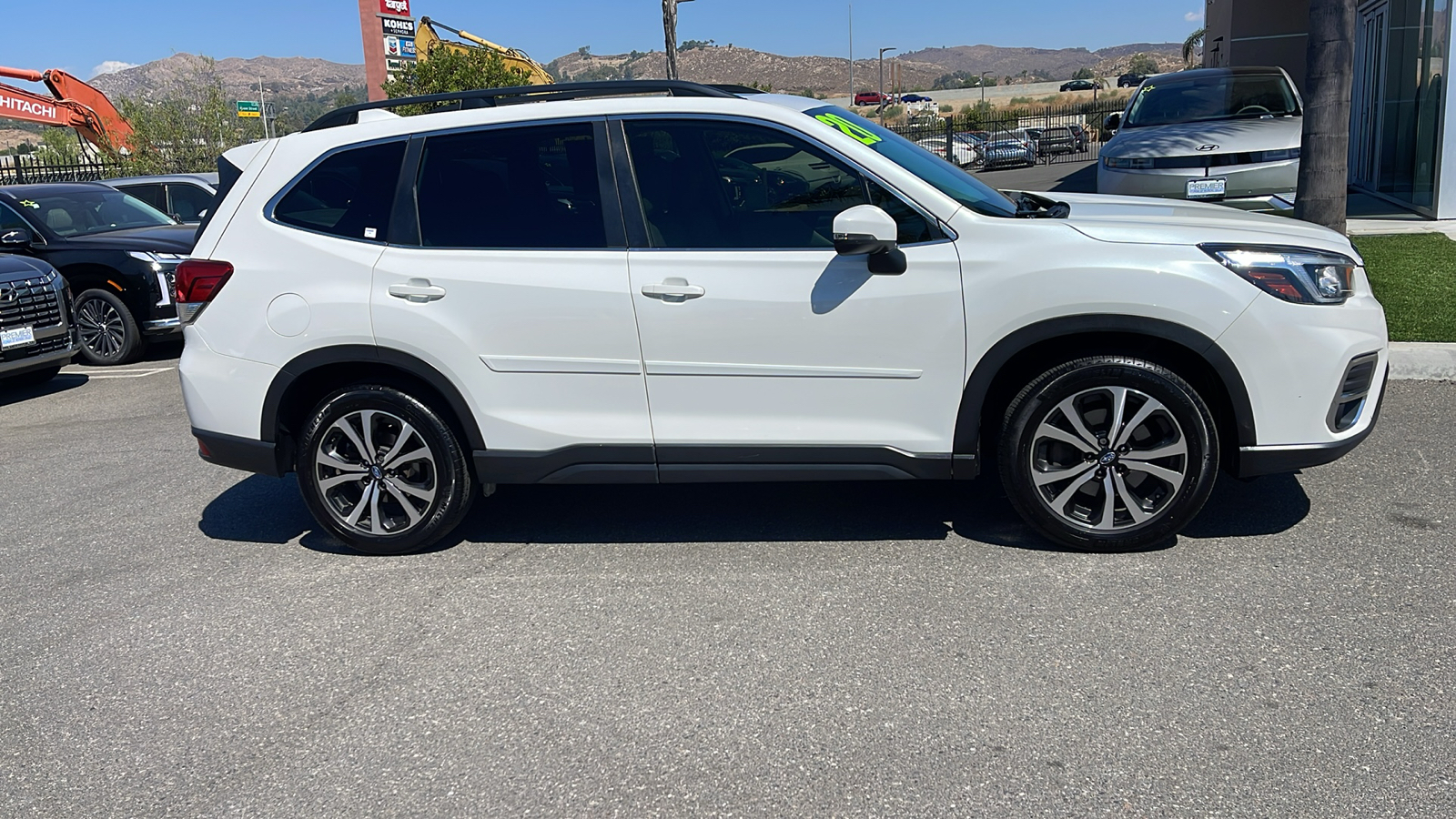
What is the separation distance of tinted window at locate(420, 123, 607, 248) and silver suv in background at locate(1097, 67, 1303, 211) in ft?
26.5

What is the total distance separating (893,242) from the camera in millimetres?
4293

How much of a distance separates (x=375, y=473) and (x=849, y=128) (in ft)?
8.09

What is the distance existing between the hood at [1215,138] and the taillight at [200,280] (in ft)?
29.8

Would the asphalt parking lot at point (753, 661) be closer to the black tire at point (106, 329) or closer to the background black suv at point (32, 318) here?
the background black suv at point (32, 318)

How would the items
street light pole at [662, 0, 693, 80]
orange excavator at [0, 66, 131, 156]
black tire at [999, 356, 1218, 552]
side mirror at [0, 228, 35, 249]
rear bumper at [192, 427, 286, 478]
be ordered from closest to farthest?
black tire at [999, 356, 1218, 552] → rear bumper at [192, 427, 286, 478] → side mirror at [0, 228, 35, 249] → street light pole at [662, 0, 693, 80] → orange excavator at [0, 66, 131, 156]

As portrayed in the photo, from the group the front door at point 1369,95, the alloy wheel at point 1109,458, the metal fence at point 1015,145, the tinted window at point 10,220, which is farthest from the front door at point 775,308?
the metal fence at point 1015,145

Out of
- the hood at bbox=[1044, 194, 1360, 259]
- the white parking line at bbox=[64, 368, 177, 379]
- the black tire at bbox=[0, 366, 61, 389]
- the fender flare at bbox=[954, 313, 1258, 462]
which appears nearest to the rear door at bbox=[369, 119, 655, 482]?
the fender flare at bbox=[954, 313, 1258, 462]

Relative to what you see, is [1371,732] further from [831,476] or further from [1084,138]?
[1084,138]

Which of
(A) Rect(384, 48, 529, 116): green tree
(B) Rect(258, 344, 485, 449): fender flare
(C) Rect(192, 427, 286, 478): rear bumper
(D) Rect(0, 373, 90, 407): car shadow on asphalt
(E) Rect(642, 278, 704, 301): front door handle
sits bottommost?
(D) Rect(0, 373, 90, 407): car shadow on asphalt

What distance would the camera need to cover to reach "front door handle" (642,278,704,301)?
14.6 ft

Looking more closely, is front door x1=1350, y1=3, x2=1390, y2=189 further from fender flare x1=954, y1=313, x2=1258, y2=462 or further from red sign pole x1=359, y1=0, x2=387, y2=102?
red sign pole x1=359, y1=0, x2=387, y2=102

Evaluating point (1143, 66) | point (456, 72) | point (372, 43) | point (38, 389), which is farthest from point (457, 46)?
point (1143, 66)

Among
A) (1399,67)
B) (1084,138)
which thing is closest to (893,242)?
(1399,67)

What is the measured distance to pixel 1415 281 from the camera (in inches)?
369
